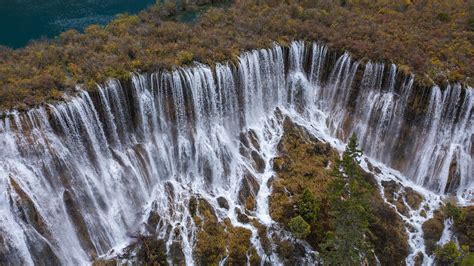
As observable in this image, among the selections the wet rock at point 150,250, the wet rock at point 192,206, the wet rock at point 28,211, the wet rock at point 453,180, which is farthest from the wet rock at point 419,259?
the wet rock at point 28,211

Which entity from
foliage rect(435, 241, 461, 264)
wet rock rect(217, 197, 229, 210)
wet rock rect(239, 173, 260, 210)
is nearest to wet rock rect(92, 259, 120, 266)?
wet rock rect(217, 197, 229, 210)

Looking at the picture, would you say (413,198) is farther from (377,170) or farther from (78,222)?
(78,222)

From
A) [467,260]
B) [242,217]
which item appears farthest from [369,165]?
[242,217]

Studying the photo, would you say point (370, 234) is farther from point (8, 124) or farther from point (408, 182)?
point (8, 124)

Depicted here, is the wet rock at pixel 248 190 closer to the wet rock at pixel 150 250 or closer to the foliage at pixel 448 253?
the wet rock at pixel 150 250

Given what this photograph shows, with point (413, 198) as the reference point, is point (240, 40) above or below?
above

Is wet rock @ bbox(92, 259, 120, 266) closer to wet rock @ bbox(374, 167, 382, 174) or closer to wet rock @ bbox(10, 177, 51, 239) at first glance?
wet rock @ bbox(10, 177, 51, 239)
